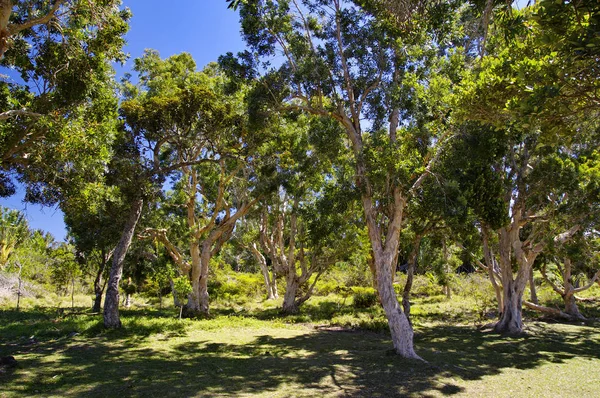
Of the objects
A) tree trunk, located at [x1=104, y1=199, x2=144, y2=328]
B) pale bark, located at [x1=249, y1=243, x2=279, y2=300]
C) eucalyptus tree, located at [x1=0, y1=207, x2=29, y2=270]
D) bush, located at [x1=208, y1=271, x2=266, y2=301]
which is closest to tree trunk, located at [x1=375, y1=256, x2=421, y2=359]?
tree trunk, located at [x1=104, y1=199, x2=144, y2=328]

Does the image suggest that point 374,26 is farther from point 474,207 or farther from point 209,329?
point 209,329

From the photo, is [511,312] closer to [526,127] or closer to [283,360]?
[283,360]

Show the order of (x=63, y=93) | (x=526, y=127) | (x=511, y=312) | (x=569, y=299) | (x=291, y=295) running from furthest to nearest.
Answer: (x=291, y=295)
(x=569, y=299)
(x=511, y=312)
(x=63, y=93)
(x=526, y=127)

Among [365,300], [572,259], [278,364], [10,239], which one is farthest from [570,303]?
[10,239]

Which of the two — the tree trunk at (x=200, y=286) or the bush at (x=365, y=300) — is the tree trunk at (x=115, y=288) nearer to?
the tree trunk at (x=200, y=286)

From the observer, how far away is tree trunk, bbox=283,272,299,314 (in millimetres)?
21542

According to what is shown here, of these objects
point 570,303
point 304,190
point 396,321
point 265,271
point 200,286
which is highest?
point 304,190

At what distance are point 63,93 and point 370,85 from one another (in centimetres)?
824

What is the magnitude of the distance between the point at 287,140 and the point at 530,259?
37.3ft

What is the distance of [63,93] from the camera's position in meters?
8.54

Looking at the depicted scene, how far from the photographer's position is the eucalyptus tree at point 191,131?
48.1 ft

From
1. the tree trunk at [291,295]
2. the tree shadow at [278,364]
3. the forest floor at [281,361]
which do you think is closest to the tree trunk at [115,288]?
the forest floor at [281,361]

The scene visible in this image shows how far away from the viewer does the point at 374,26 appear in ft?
36.0

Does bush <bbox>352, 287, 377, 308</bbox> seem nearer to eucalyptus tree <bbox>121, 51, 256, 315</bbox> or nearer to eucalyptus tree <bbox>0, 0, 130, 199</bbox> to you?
eucalyptus tree <bbox>121, 51, 256, 315</bbox>
